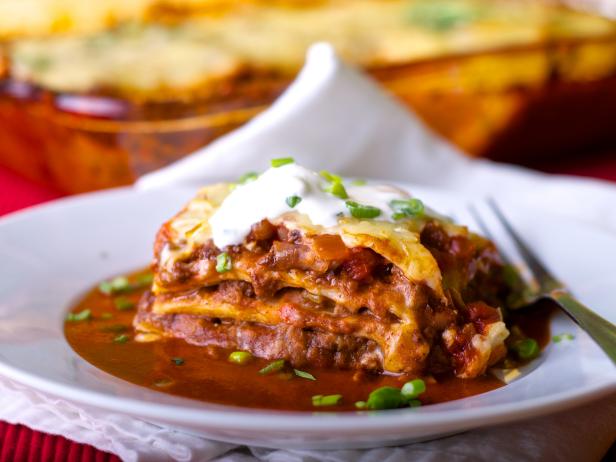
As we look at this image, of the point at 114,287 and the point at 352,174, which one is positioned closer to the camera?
the point at 114,287

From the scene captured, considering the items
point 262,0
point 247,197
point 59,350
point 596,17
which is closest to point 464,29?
point 596,17

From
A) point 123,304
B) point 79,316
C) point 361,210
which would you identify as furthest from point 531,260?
point 79,316

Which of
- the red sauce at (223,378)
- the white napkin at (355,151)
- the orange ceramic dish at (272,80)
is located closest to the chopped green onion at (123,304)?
the red sauce at (223,378)

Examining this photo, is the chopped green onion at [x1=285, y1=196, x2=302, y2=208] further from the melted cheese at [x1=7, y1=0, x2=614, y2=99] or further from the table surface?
the melted cheese at [x1=7, y1=0, x2=614, y2=99]

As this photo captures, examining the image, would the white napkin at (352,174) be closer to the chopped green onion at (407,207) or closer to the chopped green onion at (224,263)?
the chopped green onion at (224,263)

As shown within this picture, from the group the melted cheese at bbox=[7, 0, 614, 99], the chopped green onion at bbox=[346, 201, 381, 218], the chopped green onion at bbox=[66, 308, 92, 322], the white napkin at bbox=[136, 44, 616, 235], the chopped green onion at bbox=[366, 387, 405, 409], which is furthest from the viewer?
the melted cheese at bbox=[7, 0, 614, 99]

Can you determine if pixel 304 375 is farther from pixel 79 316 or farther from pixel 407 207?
pixel 79 316

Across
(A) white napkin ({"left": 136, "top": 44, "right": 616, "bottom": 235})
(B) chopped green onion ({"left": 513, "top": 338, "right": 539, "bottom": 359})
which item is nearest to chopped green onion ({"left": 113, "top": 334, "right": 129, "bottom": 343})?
(B) chopped green onion ({"left": 513, "top": 338, "right": 539, "bottom": 359})
